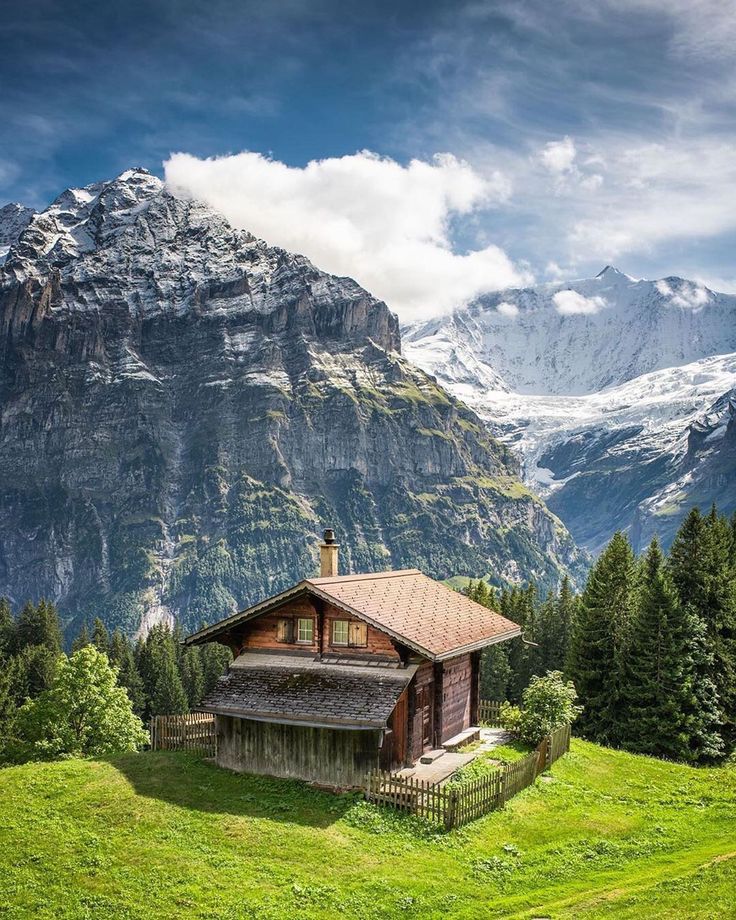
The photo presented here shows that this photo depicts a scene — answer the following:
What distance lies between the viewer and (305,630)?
38.2 meters

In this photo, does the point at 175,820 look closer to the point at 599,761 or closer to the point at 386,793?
the point at 386,793

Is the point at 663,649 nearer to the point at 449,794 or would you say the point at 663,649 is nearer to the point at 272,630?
the point at 272,630

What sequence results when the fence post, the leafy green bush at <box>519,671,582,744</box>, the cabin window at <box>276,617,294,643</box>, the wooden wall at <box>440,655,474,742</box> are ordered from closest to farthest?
1. the fence post
2. the cabin window at <box>276,617,294,643</box>
3. the wooden wall at <box>440,655,474,742</box>
4. the leafy green bush at <box>519,671,582,744</box>

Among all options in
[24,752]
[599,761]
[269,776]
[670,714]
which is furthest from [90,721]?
[670,714]

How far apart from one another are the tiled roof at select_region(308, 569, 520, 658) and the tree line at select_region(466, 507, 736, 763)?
239 inches

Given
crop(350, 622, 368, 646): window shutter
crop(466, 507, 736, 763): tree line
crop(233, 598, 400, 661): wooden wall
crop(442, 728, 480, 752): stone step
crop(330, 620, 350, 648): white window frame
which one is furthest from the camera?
crop(466, 507, 736, 763): tree line

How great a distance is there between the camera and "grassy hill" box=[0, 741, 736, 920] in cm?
2336

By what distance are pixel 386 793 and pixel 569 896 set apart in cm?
909

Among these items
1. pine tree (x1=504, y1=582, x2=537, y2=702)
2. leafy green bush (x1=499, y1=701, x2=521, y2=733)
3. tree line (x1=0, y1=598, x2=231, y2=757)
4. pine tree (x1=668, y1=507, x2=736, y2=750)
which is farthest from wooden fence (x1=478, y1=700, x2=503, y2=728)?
tree line (x1=0, y1=598, x2=231, y2=757)

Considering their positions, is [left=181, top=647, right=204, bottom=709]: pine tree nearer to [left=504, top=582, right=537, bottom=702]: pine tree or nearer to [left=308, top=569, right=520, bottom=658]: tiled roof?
[left=504, top=582, right=537, bottom=702]: pine tree

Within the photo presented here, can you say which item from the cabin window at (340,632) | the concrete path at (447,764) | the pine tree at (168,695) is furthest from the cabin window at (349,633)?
the pine tree at (168,695)

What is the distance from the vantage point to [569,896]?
23.7 metres

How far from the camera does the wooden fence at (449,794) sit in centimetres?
2952

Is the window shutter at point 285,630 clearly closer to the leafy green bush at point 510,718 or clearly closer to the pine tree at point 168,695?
the leafy green bush at point 510,718
